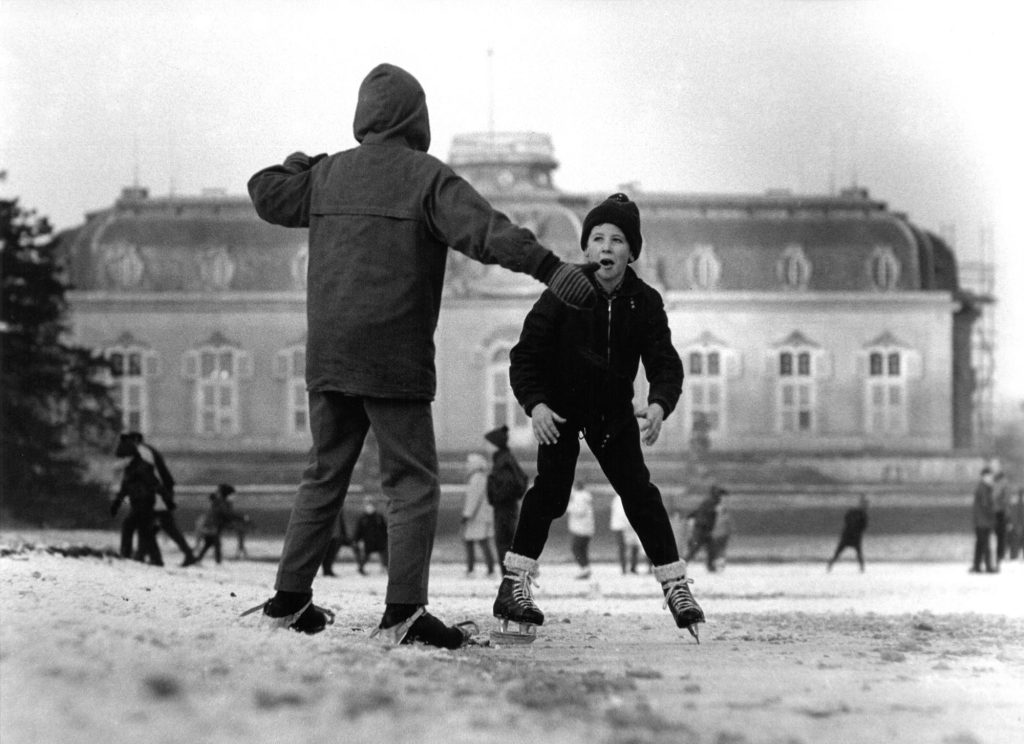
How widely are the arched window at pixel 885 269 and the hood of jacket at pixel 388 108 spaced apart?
4180cm

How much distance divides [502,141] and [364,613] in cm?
3694

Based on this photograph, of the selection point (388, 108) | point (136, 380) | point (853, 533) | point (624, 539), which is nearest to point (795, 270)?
point (136, 380)

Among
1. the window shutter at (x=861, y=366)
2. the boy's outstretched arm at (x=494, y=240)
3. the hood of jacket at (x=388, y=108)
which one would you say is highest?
the hood of jacket at (x=388, y=108)

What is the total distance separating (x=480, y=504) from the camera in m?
17.9

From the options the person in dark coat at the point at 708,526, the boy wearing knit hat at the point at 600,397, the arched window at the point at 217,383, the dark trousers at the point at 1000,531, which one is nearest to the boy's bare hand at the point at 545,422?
the boy wearing knit hat at the point at 600,397

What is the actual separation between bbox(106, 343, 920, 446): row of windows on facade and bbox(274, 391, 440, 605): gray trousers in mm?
39015

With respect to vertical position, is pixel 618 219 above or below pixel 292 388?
above

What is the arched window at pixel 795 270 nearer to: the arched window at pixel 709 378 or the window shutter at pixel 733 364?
the window shutter at pixel 733 364

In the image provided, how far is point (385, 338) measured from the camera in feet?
19.4

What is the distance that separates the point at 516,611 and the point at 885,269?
4176 centimetres

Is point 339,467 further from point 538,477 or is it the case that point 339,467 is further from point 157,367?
A: point 157,367

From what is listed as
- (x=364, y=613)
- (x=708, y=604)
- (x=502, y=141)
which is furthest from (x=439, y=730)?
(x=502, y=141)

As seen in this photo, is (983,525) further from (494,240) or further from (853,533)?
(494,240)

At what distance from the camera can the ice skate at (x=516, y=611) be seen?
6.40 m
